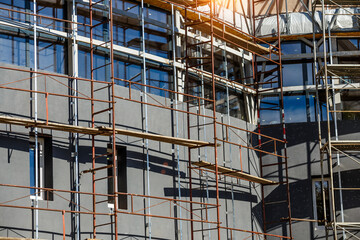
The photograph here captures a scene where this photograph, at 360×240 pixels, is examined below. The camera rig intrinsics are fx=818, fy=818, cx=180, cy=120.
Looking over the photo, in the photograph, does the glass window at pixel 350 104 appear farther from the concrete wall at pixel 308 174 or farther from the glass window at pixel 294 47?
the glass window at pixel 294 47

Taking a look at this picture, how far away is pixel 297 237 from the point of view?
2817 cm

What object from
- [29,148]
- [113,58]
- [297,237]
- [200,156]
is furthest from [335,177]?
[29,148]

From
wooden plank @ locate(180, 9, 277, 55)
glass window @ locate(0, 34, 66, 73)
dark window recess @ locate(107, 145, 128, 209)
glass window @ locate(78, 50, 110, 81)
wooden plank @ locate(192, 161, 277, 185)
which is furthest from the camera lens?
wooden plank @ locate(180, 9, 277, 55)

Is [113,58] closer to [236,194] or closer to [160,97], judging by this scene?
[160,97]

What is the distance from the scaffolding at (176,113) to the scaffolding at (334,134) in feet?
4.93

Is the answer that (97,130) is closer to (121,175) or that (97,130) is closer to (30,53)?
(121,175)

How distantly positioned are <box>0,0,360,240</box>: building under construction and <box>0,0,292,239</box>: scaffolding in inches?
2.3

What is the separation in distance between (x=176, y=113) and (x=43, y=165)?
17.7 feet

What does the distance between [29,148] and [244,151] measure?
9298 millimetres

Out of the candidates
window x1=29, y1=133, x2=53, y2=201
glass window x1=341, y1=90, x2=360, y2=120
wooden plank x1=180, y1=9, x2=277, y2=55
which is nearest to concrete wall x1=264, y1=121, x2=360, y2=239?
glass window x1=341, y1=90, x2=360, y2=120

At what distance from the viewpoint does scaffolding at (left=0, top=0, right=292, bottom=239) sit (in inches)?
873

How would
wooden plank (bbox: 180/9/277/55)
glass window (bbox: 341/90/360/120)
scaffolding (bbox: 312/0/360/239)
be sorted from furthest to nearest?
glass window (bbox: 341/90/360/120) < wooden plank (bbox: 180/9/277/55) < scaffolding (bbox: 312/0/360/239)

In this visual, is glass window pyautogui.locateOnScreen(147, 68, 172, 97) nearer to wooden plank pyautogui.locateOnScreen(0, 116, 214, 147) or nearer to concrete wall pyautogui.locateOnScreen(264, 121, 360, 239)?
wooden plank pyautogui.locateOnScreen(0, 116, 214, 147)

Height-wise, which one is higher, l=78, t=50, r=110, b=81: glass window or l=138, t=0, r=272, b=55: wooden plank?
l=138, t=0, r=272, b=55: wooden plank
